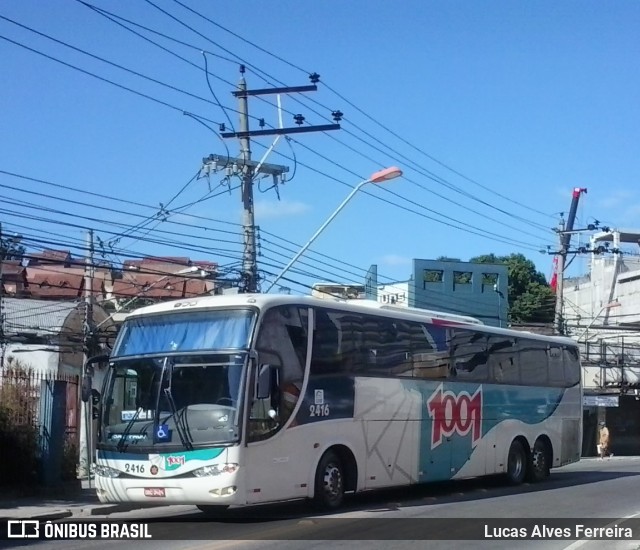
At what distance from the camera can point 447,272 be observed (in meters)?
56.4

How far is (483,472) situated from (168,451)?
8.72m

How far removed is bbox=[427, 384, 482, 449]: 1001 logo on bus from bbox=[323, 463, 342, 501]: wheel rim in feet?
10.6

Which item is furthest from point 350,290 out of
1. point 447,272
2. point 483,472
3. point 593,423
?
point 483,472

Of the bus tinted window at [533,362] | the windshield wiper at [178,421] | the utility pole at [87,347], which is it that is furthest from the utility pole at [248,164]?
the windshield wiper at [178,421]

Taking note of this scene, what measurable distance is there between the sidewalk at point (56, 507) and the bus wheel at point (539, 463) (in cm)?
973

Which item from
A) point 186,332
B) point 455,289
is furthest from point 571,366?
point 455,289

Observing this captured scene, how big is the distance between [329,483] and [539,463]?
8.57 meters

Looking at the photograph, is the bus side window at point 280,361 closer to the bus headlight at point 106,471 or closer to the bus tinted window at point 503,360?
the bus headlight at point 106,471

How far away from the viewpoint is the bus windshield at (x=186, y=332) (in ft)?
46.3

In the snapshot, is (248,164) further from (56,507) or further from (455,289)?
(455,289)

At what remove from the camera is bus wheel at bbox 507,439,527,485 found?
69.2ft

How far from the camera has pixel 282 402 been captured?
1436cm

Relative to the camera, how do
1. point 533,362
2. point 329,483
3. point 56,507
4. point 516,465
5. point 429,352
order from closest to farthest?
point 329,483, point 56,507, point 429,352, point 516,465, point 533,362

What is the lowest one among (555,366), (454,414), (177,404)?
(454,414)
